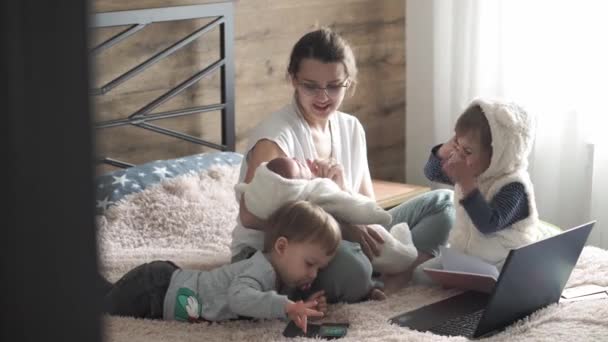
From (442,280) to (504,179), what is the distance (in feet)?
0.94

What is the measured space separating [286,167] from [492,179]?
52cm

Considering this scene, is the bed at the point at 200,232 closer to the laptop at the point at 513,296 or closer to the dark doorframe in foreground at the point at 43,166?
the laptop at the point at 513,296

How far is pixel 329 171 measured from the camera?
2.29 metres

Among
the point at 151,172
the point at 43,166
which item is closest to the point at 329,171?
the point at 151,172

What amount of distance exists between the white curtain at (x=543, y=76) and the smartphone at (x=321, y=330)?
162 centimetres

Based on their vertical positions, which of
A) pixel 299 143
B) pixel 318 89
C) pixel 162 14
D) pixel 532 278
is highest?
pixel 162 14

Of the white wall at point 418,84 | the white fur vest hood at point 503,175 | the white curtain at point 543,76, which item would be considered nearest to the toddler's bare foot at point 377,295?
the white fur vest hood at point 503,175

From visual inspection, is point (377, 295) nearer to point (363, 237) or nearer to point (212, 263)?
point (363, 237)

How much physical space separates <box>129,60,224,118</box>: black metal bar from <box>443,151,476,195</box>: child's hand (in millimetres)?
1089

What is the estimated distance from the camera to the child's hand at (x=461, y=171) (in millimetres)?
2268

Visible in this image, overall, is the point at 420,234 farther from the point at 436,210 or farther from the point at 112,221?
the point at 112,221

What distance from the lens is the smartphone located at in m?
1.92

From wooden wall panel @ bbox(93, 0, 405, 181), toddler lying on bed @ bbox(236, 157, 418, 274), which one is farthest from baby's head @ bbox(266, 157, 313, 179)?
wooden wall panel @ bbox(93, 0, 405, 181)

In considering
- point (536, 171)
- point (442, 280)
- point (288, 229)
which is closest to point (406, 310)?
point (442, 280)
